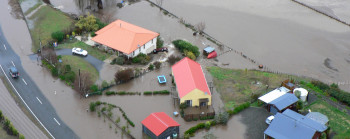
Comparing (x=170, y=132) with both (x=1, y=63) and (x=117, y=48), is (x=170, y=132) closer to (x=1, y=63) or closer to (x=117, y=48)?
(x=117, y=48)

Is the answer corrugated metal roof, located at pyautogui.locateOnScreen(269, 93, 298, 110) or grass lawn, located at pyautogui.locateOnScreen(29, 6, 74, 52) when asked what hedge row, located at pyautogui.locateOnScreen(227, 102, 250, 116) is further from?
grass lawn, located at pyautogui.locateOnScreen(29, 6, 74, 52)

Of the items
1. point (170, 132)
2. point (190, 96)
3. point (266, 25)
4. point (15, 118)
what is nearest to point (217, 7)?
point (266, 25)

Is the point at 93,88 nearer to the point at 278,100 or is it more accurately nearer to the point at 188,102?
the point at 188,102

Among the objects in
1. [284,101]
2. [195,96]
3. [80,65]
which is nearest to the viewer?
[284,101]

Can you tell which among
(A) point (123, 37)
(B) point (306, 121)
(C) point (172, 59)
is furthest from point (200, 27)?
(B) point (306, 121)

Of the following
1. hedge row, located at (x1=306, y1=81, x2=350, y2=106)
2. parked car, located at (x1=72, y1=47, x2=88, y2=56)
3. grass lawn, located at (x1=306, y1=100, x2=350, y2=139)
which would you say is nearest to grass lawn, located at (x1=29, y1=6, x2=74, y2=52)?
parked car, located at (x1=72, y1=47, x2=88, y2=56)

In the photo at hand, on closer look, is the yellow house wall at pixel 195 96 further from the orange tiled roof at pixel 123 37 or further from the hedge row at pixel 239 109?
the orange tiled roof at pixel 123 37
